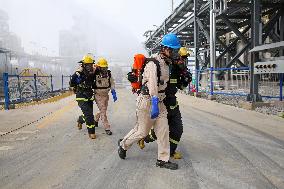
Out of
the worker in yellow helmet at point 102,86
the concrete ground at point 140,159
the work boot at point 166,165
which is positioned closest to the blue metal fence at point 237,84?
the concrete ground at point 140,159

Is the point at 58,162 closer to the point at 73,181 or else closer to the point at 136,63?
the point at 73,181

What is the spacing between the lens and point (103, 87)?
657 cm

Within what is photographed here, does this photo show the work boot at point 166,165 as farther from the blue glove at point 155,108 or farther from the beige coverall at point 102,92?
the beige coverall at point 102,92

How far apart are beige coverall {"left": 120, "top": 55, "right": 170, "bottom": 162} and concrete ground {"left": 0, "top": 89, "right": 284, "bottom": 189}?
0.33 meters

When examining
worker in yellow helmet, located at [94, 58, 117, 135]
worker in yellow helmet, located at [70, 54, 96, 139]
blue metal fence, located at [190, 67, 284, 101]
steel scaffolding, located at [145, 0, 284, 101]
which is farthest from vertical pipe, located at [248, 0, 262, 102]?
worker in yellow helmet, located at [70, 54, 96, 139]

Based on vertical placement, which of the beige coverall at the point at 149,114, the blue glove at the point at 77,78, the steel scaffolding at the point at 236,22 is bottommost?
the beige coverall at the point at 149,114

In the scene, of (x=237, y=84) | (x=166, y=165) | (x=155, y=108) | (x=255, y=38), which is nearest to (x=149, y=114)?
(x=155, y=108)

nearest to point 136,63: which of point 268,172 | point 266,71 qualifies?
point 268,172

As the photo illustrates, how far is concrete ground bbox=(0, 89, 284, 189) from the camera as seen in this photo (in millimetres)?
3496

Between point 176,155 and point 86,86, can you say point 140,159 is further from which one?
point 86,86

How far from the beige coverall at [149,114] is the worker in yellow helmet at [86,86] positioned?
191cm

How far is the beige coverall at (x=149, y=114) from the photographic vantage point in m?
3.98

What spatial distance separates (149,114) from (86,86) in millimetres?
2520

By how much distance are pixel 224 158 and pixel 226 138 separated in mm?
1426
